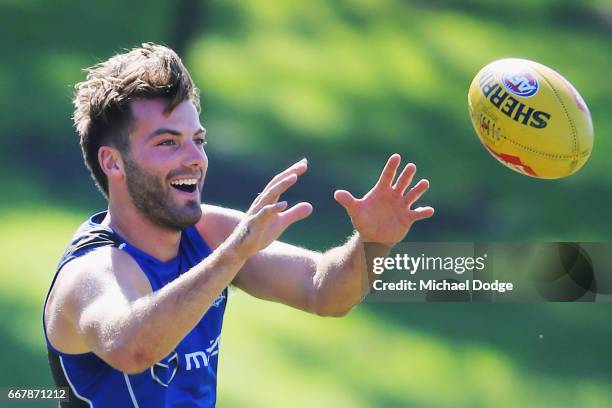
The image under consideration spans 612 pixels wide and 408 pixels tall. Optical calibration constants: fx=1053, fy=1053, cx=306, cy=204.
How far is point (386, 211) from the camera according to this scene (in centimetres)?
355

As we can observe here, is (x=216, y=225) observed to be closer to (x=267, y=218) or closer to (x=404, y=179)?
(x=404, y=179)

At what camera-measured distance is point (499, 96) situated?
12.7ft

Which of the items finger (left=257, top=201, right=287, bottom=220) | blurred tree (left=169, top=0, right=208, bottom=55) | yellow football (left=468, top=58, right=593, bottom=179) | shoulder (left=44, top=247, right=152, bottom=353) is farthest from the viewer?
blurred tree (left=169, top=0, right=208, bottom=55)

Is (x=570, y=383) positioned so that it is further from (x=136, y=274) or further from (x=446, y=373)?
(x=136, y=274)

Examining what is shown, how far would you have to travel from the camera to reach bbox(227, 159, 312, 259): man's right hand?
9.52 feet

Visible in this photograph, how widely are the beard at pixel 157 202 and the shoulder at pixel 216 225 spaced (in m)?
0.27

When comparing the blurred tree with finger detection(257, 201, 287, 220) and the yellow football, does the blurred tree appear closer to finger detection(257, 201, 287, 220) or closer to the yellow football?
the yellow football

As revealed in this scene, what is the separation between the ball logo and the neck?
4.37 feet

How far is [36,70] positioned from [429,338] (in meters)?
2.52

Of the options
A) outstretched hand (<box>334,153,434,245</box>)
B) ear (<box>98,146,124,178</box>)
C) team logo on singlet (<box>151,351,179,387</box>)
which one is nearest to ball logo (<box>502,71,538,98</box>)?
outstretched hand (<box>334,153,434,245</box>)

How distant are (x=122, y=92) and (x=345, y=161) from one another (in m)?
2.25

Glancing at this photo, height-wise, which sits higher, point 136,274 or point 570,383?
point 136,274

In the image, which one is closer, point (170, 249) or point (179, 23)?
point (170, 249)

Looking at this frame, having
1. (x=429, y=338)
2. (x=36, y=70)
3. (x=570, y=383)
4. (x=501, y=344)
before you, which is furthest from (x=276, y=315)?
(x=36, y=70)
